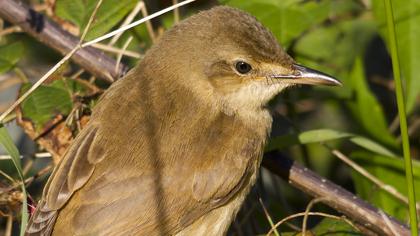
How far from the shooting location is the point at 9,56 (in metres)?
4.26

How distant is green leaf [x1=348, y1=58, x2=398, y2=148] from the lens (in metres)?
4.75

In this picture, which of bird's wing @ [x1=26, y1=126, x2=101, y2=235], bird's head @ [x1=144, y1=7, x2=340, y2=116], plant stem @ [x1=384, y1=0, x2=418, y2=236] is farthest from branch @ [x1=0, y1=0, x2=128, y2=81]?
plant stem @ [x1=384, y1=0, x2=418, y2=236]

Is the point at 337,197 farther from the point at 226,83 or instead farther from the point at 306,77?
the point at 226,83

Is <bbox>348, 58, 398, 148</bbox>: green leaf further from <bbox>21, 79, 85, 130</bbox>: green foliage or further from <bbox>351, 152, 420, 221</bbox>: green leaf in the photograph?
<bbox>21, 79, 85, 130</bbox>: green foliage

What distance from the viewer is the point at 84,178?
3895 mm

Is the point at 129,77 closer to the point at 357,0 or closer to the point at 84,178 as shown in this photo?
the point at 84,178

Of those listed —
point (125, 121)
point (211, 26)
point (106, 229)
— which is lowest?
point (106, 229)

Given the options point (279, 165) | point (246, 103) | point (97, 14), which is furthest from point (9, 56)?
point (279, 165)

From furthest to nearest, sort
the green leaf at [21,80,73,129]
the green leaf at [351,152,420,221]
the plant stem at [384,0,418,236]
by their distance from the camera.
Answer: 1. the green leaf at [351,152,420,221]
2. the green leaf at [21,80,73,129]
3. the plant stem at [384,0,418,236]

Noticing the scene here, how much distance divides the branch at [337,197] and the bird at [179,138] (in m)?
0.15

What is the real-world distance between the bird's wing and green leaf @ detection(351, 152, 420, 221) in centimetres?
135

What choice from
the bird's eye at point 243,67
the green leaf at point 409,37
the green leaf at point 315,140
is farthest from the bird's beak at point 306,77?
the green leaf at point 409,37

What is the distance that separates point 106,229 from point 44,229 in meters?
0.26

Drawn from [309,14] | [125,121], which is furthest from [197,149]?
[309,14]
